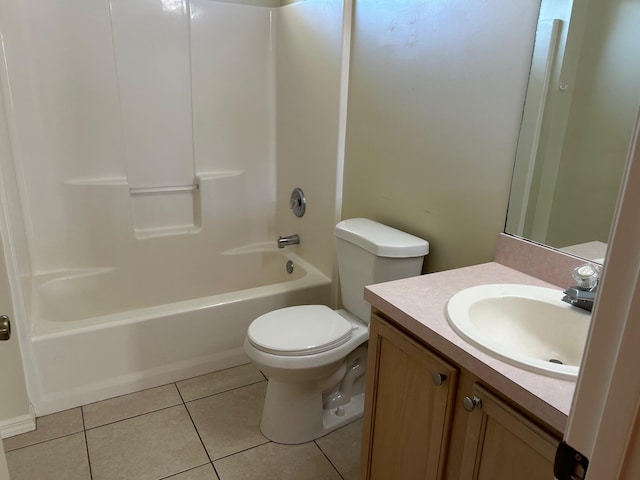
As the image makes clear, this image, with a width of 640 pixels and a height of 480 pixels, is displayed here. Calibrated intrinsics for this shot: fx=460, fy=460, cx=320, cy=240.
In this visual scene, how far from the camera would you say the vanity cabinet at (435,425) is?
0.89 metres

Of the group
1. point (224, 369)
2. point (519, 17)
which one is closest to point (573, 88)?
point (519, 17)

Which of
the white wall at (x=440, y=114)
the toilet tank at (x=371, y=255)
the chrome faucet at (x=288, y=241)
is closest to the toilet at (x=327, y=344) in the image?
the toilet tank at (x=371, y=255)

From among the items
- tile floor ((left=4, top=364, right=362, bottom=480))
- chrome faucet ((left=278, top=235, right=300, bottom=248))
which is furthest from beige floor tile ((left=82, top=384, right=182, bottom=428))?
chrome faucet ((left=278, top=235, right=300, bottom=248))

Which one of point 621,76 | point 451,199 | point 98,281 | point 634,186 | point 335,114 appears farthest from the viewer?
point 98,281

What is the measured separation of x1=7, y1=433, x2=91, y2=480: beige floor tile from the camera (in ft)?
5.45

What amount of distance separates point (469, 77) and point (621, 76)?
482 mm

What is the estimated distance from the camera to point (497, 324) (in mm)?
1231

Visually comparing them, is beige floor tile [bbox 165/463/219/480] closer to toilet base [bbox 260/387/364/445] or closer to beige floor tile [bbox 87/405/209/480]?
beige floor tile [bbox 87/405/209/480]

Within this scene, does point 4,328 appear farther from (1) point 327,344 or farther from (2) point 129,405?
(2) point 129,405

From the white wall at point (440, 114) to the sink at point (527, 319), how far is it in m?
0.34

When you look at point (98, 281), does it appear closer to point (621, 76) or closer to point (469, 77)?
point (469, 77)

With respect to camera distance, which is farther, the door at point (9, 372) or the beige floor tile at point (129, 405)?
the beige floor tile at point (129, 405)

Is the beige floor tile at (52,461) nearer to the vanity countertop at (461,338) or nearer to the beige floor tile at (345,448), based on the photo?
the beige floor tile at (345,448)

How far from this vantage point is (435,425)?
1104 millimetres
